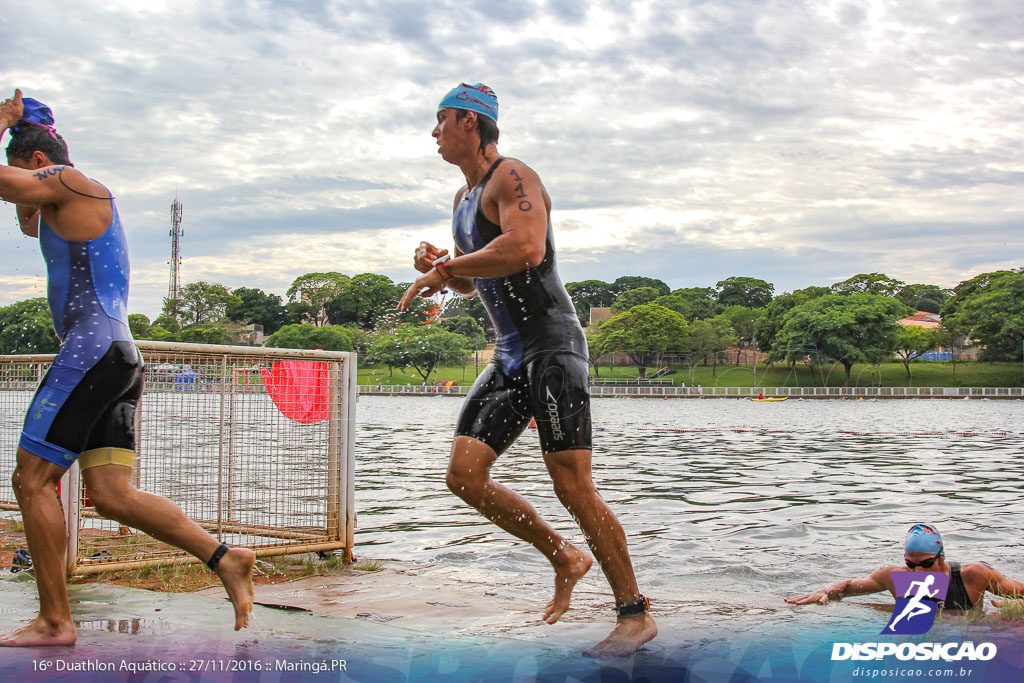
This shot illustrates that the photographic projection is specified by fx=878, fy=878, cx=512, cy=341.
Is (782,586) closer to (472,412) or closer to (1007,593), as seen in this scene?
(1007,593)

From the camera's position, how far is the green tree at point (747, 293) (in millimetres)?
143375

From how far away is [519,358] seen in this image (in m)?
3.92

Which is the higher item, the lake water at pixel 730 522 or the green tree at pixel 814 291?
the green tree at pixel 814 291

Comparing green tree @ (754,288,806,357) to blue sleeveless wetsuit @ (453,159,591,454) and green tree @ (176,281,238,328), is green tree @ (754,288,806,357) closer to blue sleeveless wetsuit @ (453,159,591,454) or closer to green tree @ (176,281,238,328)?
green tree @ (176,281,238,328)

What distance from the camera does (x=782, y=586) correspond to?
5.73 metres

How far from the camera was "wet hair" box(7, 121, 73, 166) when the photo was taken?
3688mm

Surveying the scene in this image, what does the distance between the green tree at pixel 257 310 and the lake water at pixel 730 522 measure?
146m

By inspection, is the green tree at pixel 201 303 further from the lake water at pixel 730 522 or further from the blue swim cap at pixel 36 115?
the blue swim cap at pixel 36 115

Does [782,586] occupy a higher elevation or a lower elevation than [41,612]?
lower

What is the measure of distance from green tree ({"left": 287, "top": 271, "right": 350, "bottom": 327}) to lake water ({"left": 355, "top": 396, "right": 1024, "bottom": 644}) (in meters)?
143

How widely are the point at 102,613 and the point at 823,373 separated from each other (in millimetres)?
103623

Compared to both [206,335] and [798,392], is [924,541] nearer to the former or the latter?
[798,392]

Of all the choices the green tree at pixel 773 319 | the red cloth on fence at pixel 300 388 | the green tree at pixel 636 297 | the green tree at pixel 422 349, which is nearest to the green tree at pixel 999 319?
the green tree at pixel 773 319

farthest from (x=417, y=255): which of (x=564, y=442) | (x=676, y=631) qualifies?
(x=676, y=631)
